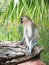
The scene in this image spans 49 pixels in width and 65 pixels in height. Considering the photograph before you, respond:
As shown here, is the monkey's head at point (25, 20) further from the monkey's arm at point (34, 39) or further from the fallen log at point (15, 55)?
the fallen log at point (15, 55)

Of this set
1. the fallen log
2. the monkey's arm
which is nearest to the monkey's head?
the monkey's arm

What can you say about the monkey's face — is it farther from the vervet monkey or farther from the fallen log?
the fallen log

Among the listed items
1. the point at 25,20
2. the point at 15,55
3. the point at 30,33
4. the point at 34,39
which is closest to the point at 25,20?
the point at 25,20

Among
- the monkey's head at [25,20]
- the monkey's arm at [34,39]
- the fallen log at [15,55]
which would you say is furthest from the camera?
the monkey's head at [25,20]

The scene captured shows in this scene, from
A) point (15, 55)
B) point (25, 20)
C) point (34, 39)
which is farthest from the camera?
point (25, 20)

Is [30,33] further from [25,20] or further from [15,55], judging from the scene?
[15,55]

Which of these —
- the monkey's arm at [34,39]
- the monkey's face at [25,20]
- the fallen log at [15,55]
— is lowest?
the fallen log at [15,55]

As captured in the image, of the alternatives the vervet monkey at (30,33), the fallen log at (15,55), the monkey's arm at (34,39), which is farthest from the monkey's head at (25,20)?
the fallen log at (15,55)

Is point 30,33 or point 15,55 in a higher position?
point 30,33

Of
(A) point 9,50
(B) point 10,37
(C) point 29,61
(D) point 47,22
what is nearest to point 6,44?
(A) point 9,50

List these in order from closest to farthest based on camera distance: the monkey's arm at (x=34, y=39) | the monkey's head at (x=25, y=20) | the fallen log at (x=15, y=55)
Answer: the fallen log at (x=15, y=55), the monkey's arm at (x=34, y=39), the monkey's head at (x=25, y=20)

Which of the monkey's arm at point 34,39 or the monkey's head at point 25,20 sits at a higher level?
the monkey's head at point 25,20

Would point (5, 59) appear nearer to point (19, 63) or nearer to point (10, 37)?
point (19, 63)

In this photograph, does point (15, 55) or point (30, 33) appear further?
point (30, 33)
